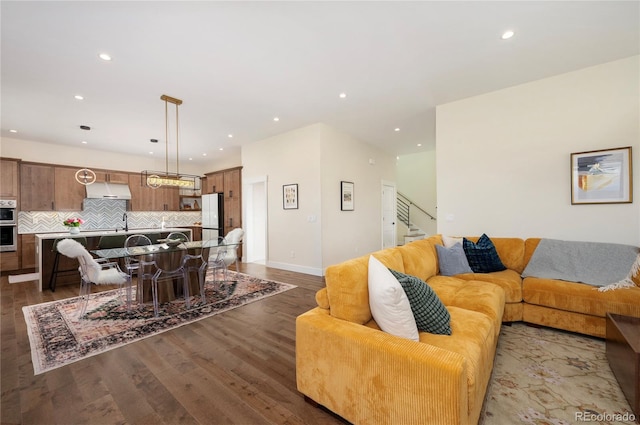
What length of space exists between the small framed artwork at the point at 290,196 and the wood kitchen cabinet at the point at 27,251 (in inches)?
215

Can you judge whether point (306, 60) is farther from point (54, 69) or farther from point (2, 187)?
point (2, 187)

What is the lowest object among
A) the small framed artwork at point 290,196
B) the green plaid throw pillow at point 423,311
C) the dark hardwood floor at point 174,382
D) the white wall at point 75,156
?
the dark hardwood floor at point 174,382

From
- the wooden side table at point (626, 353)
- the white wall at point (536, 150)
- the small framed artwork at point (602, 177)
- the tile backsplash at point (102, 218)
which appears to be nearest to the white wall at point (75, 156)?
the tile backsplash at point (102, 218)

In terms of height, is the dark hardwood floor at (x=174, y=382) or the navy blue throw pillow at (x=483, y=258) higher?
the navy blue throw pillow at (x=483, y=258)

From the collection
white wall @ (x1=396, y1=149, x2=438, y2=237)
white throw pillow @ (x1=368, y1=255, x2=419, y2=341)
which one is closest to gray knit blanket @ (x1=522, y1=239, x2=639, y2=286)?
white throw pillow @ (x1=368, y1=255, x2=419, y2=341)

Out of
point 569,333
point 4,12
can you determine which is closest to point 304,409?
point 569,333

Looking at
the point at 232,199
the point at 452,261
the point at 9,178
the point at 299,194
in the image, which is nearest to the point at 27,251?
the point at 9,178

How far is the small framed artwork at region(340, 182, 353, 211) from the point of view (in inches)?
212

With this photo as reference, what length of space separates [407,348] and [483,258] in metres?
2.49

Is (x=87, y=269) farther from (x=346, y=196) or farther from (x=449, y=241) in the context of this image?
(x=449, y=241)

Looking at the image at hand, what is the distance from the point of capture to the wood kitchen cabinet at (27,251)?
5250mm

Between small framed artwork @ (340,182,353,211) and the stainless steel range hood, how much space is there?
5930mm

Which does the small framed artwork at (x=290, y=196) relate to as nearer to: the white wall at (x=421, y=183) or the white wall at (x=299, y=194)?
the white wall at (x=299, y=194)

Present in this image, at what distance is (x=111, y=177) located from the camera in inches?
263
